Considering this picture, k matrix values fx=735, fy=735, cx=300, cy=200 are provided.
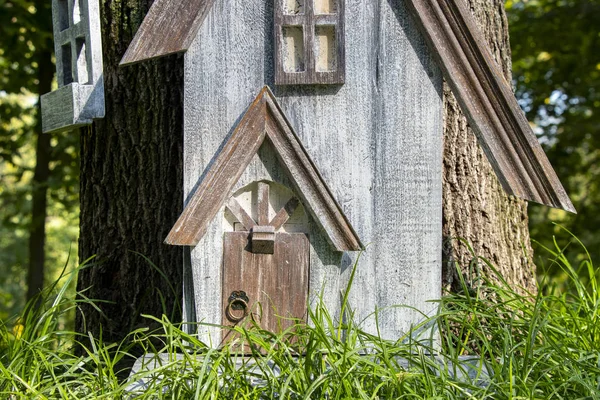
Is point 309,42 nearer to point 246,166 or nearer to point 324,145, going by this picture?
point 324,145

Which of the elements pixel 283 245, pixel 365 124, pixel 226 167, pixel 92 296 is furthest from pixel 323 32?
pixel 92 296

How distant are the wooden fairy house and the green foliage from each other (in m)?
5.51

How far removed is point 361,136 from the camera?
7.66 ft

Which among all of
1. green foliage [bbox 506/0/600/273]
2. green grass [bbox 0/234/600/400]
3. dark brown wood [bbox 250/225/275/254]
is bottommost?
green grass [bbox 0/234/600/400]

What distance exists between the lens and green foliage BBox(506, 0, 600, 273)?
7621 millimetres

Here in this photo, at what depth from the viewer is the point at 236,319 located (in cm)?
228

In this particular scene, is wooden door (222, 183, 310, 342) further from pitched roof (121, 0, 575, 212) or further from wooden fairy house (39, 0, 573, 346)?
pitched roof (121, 0, 575, 212)

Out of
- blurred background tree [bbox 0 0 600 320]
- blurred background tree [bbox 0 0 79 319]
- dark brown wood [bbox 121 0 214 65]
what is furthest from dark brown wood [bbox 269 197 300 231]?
blurred background tree [bbox 0 0 600 320]

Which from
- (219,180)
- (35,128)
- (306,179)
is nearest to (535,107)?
(35,128)

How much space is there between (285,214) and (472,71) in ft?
2.41

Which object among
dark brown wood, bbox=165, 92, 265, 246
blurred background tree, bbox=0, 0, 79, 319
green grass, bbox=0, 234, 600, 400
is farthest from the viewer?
blurred background tree, bbox=0, 0, 79, 319

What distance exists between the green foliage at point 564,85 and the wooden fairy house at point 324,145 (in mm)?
5513

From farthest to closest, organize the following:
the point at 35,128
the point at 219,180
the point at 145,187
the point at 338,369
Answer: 1. the point at 35,128
2. the point at 145,187
3. the point at 219,180
4. the point at 338,369

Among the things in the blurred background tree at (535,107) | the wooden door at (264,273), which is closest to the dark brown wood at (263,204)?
the wooden door at (264,273)
